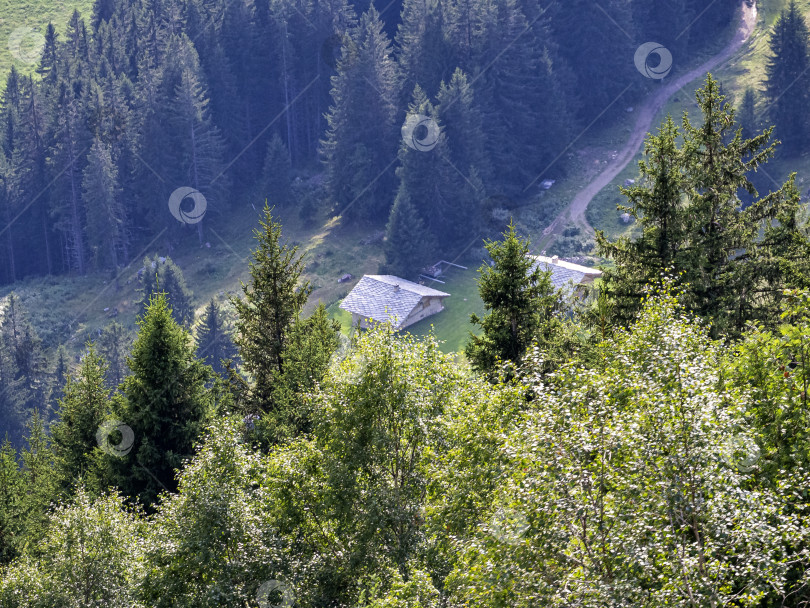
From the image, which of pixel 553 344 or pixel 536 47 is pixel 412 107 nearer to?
pixel 536 47

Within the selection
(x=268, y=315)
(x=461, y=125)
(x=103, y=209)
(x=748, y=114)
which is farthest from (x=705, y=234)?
(x=103, y=209)

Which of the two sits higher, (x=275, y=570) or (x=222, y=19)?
(x=222, y=19)

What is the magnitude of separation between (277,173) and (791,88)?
58.3 m

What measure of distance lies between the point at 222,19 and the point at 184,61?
40.3 feet

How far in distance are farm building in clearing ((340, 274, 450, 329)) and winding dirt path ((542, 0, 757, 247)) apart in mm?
15988

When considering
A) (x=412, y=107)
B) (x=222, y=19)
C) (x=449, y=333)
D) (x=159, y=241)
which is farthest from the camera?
(x=222, y=19)

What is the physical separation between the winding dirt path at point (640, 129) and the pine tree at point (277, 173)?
3515 centimetres

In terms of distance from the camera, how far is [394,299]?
77.6m

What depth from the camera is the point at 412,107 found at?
91500 millimetres

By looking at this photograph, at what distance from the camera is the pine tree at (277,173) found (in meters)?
107


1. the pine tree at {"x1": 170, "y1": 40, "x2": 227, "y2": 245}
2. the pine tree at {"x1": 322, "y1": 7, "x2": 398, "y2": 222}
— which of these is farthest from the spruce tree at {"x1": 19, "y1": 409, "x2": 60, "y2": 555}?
the pine tree at {"x1": 170, "y1": 40, "x2": 227, "y2": 245}

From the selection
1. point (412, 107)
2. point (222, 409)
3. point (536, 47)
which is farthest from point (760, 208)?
point (536, 47)

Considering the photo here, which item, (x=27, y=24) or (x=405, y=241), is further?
(x=27, y=24)

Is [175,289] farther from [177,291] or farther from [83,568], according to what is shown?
[83,568]
